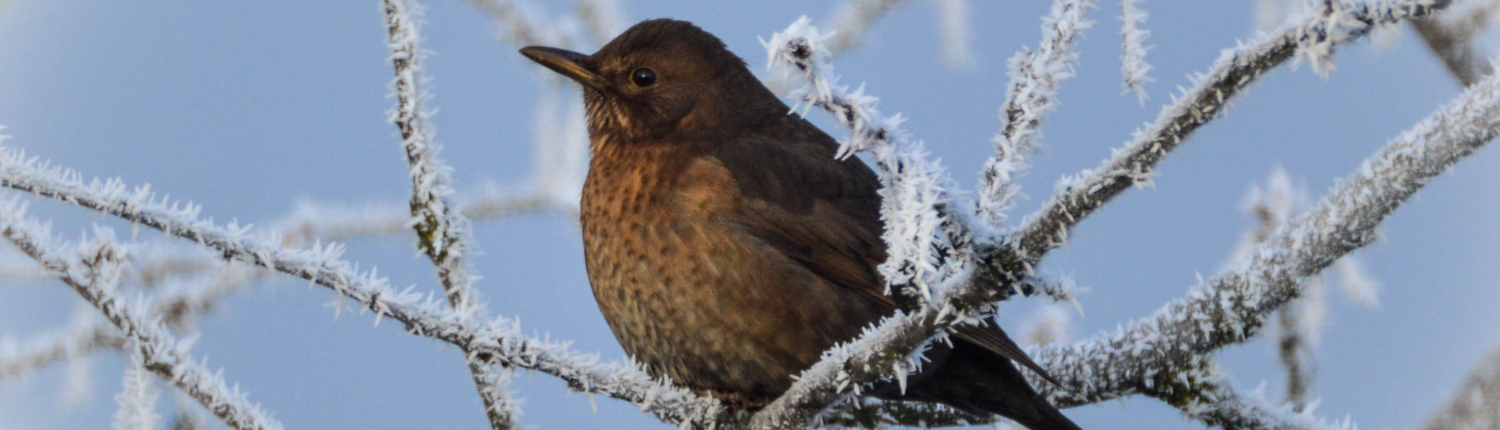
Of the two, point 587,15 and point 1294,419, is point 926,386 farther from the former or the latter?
point 587,15

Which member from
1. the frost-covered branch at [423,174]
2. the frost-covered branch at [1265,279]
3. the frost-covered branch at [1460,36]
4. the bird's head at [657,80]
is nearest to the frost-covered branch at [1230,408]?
the frost-covered branch at [1265,279]

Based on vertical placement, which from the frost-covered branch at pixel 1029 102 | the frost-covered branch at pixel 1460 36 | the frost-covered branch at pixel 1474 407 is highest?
the frost-covered branch at pixel 1460 36

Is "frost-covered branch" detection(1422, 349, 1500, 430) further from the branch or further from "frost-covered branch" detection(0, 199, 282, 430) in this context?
the branch

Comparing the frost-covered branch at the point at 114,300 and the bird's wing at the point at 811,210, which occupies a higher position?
the bird's wing at the point at 811,210

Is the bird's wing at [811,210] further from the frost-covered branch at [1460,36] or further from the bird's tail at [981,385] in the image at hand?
the frost-covered branch at [1460,36]

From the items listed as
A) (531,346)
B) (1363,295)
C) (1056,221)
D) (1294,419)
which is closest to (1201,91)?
(1056,221)

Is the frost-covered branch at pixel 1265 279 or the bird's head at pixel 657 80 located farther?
the bird's head at pixel 657 80

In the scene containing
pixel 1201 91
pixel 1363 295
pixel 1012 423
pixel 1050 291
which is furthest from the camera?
pixel 1012 423
